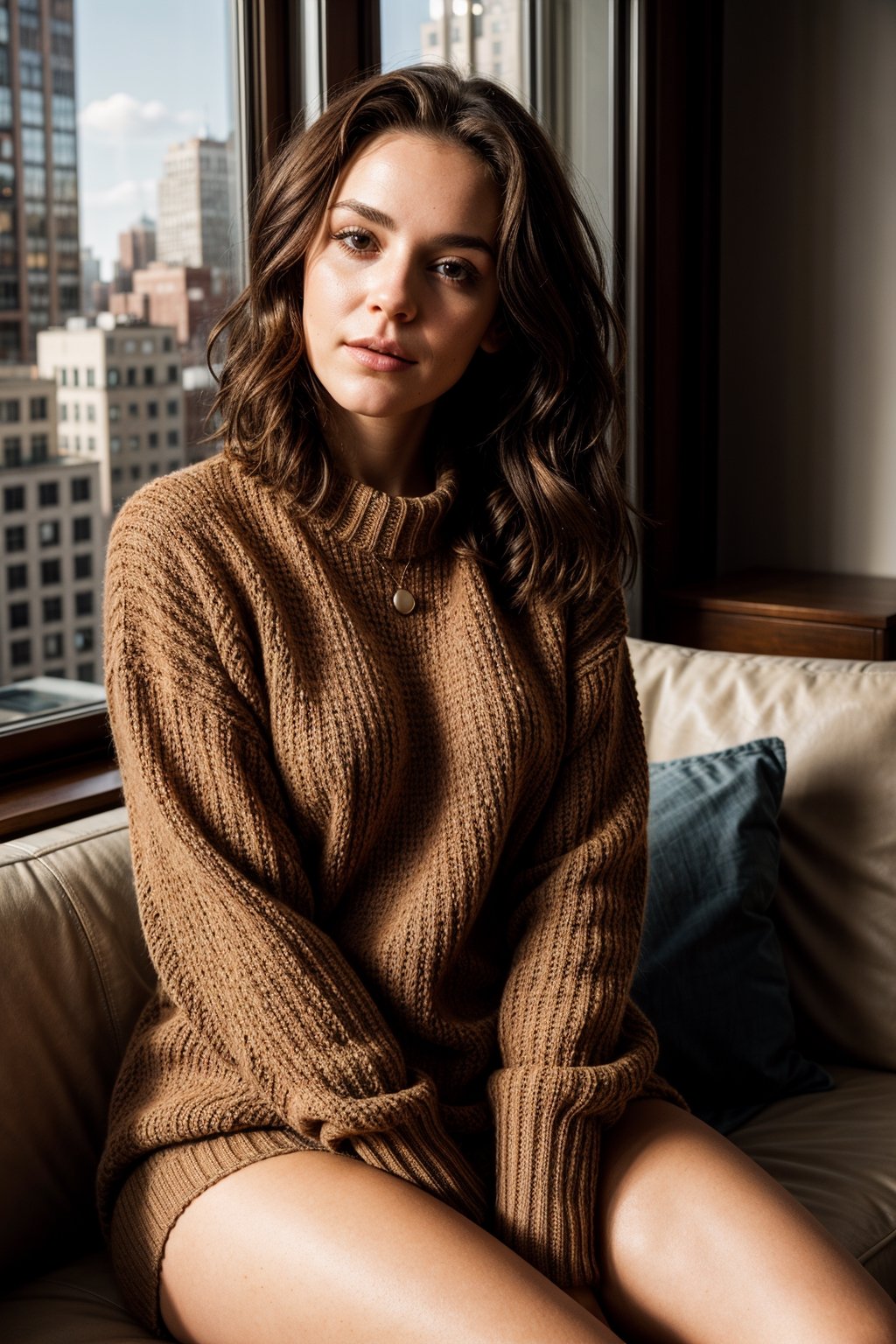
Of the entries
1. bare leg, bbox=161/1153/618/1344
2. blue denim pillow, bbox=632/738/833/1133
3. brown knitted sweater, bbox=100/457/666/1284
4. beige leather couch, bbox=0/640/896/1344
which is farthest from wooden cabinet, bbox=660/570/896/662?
bare leg, bbox=161/1153/618/1344

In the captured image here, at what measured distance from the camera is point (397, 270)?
135 cm

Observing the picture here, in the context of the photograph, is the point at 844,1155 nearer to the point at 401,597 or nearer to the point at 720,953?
the point at 720,953

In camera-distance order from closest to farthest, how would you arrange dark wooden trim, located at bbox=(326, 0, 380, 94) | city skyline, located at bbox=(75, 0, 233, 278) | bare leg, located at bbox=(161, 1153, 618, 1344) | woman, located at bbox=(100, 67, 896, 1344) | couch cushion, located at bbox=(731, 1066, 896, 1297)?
1. bare leg, located at bbox=(161, 1153, 618, 1344)
2. woman, located at bbox=(100, 67, 896, 1344)
3. couch cushion, located at bbox=(731, 1066, 896, 1297)
4. city skyline, located at bbox=(75, 0, 233, 278)
5. dark wooden trim, located at bbox=(326, 0, 380, 94)

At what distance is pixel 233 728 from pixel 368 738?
135 mm

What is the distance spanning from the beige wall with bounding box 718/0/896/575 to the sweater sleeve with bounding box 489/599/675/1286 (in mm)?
1633

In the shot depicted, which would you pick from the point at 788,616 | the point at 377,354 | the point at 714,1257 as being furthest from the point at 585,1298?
the point at 788,616

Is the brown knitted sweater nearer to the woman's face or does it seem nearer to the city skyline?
the woman's face

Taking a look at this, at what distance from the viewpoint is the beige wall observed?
114 inches

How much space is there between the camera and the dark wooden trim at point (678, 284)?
284cm

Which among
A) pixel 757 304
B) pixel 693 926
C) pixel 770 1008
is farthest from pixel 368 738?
pixel 757 304

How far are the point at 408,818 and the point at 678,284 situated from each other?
1933 mm

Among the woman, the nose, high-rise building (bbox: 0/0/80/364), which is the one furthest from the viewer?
high-rise building (bbox: 0/0/80/364)

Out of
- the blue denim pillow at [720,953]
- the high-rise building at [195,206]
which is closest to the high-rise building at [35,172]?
the high-rise building at [195,206]

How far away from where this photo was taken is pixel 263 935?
1219 mm
